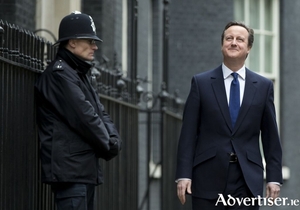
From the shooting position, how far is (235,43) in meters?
7.16

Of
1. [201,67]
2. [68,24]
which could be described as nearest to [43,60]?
[68,24]

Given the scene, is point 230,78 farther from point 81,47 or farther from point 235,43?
point 81,47

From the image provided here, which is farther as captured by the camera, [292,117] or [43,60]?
[292,117]

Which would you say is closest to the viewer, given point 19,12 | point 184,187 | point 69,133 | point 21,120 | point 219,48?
point 69,133

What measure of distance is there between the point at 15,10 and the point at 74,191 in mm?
3806

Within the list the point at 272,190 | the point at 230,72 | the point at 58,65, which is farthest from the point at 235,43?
the point at 58,65

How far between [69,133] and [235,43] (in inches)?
49.7

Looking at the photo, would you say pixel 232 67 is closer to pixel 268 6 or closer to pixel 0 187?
pixel 0 187

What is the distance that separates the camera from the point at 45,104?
22.9ft

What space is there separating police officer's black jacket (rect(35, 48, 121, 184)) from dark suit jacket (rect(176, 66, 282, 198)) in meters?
0.59

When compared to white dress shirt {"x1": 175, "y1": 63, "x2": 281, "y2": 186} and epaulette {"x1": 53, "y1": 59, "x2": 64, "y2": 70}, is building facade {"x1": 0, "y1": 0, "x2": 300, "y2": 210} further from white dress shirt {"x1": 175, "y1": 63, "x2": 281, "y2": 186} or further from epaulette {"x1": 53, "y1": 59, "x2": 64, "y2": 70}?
epaulette {"x1": 53, "y1": 59, "x2": 64, "y2": 70}

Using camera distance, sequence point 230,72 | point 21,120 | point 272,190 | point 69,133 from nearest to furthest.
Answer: point 69,133 < point 21,120 < point 272,190 < point 230,72

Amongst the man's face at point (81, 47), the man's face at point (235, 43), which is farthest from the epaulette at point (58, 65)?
the man's face at point (235, 43)

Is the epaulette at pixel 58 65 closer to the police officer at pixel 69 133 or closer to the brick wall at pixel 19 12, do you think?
the police officer at pixel 69 133
